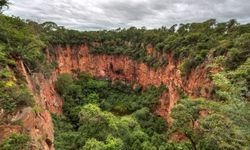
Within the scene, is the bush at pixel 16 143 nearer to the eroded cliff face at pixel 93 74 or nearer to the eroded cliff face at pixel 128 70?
the eroded cliff face at pixel 93 74

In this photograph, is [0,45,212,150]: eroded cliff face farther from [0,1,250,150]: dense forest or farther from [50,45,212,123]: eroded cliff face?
[0,1,250,150]: dense forest

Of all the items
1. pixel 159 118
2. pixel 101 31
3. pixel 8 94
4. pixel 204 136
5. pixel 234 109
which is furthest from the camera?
pixel 101 31

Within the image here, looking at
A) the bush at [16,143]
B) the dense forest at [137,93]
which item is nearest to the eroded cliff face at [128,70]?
the dense forest at [137,93]

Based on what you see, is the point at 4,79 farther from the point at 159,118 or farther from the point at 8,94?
the point at 159,118

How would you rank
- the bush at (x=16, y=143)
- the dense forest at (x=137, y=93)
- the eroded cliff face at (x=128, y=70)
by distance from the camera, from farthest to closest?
the eroded cliff face at (x=128, y=70), the dense forest at (x=137, y=93), the bush at (x=16, y=143)

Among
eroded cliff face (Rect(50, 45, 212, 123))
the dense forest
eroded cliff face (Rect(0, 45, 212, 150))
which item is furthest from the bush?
eroded cliff face (Rect(50, 45, 212, 123))

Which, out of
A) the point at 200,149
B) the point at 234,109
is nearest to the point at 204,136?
the point at 200,149

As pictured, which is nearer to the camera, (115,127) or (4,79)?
(4,79)
